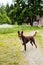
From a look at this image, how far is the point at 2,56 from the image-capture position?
11.4m

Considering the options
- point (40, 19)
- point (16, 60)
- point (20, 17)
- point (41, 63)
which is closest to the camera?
point (41, 63)

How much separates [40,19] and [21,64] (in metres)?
50.7

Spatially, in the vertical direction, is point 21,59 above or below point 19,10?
above

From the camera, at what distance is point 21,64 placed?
9.48m

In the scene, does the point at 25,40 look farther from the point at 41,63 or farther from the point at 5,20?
the point at 5,20

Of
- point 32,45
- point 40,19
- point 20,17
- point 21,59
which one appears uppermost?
point 21,59

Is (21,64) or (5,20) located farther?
(5,20)

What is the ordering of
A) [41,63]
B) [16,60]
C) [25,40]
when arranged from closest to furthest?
1. [41,63]
2. [16,60]
3. [25,40]

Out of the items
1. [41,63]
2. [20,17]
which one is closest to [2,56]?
[41,63]

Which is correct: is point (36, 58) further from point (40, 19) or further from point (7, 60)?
point (40, 19)

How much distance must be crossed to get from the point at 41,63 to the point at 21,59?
4.55 ft

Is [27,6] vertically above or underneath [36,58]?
underneath

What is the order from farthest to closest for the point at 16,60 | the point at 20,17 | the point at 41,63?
the point at 20,17, the point at 16,60, the point at 41,63

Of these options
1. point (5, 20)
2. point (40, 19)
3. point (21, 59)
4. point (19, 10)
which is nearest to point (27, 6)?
point (19, 10)
